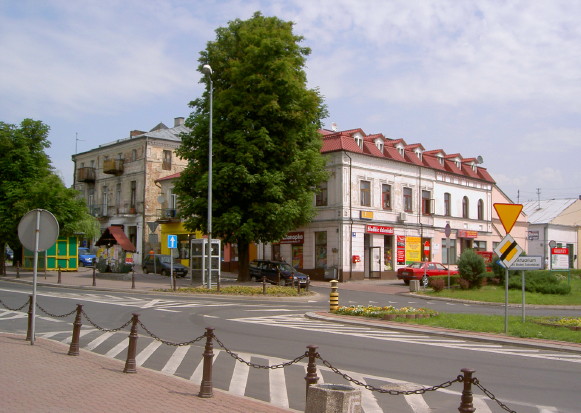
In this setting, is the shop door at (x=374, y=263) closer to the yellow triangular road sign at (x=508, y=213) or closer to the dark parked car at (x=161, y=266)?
the dark parked car at (x=161, y=266)

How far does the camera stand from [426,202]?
4844cm

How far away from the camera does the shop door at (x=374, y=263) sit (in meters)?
43.5

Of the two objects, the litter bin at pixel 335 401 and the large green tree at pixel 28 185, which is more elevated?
the large green tree at pixel 28 185

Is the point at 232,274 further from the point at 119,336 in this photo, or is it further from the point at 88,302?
the point at 119,336

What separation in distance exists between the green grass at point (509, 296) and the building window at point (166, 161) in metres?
31.7

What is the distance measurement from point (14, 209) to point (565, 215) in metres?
56.4

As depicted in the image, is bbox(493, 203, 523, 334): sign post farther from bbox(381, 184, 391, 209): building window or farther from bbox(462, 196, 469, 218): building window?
bbox(462, 196, 469, 218): building window

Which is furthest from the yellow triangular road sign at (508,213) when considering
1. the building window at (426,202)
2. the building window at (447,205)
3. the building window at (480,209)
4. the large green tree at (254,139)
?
the building window at (480,209)

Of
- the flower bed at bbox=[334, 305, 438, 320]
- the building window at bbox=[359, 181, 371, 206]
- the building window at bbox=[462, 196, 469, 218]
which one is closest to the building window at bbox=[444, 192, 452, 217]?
the building window at bbox=[462, 196, 469, 218]

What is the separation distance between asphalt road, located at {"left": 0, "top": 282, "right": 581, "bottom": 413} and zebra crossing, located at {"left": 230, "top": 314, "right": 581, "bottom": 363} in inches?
1.0

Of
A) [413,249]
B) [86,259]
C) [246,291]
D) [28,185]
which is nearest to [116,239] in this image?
[28,185]

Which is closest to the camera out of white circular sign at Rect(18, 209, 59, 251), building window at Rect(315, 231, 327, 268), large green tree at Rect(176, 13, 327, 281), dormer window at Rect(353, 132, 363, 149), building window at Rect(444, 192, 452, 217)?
white circular sign at Rect(18, 209, 59, 251)

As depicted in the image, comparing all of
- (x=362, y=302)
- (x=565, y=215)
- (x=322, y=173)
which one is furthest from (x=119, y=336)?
(x=565, y=215)

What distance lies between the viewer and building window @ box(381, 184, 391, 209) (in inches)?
1759
